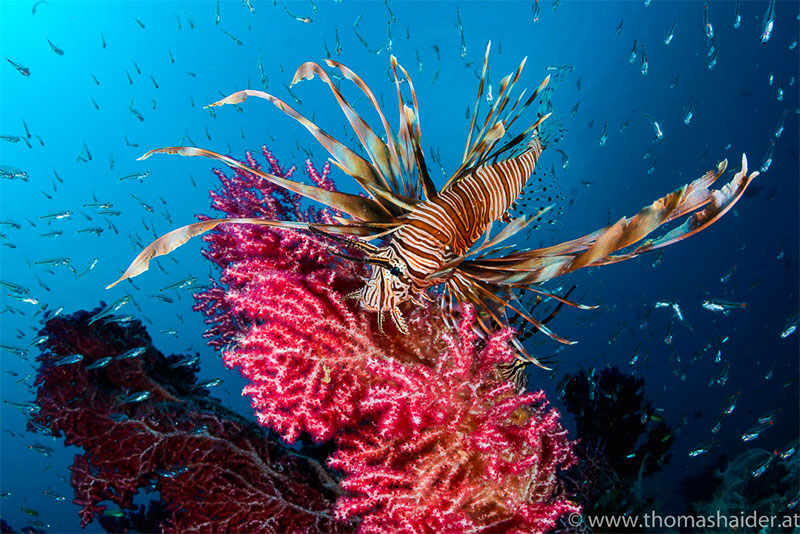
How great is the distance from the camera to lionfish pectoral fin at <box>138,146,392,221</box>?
1329mm

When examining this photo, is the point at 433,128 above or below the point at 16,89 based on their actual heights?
below

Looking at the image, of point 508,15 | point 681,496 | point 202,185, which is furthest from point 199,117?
point 681,496

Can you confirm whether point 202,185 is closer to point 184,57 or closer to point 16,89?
point 184,57

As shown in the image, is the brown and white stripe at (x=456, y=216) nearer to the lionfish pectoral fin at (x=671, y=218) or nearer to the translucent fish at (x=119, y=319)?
the lionfish pectoral fin at (x=671, y=218)

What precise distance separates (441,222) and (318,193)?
59 cm

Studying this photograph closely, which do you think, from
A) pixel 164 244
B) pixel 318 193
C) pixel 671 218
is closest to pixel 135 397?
pixel 164 244

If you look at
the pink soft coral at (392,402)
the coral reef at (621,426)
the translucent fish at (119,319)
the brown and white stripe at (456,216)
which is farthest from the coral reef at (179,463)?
the coral reef at (621,426)

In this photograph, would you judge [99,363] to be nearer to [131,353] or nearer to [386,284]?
[131,353]

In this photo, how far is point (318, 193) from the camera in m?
1.44

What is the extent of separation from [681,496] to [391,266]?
14228mm

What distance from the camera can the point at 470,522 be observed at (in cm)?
195

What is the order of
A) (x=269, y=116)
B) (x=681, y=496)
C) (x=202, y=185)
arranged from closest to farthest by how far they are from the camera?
1. (x=681, y=496)
2. (x=269, y=116)
3. (x=202, y=185)

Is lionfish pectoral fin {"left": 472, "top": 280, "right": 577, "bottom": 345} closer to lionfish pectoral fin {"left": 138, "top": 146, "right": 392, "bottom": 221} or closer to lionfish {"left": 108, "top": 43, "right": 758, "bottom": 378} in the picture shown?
lionfish {"left": 108, "top": 43, "right": 758, "bottom": 378}

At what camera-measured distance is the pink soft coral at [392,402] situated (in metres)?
1.97
